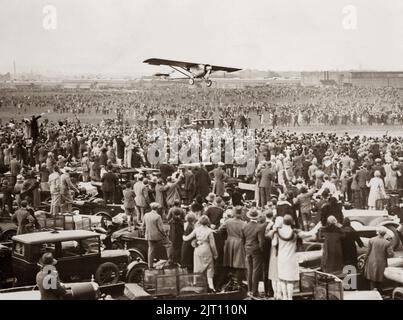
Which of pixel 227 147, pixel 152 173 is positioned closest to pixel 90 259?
pixel 152 173

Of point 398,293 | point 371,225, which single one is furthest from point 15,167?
point 398,293

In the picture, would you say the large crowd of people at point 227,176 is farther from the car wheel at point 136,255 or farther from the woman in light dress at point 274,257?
the car wheel at point 136,255

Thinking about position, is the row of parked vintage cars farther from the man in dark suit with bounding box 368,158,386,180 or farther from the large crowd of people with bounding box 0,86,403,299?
the man in dark suit with bounding box 368,158,386,180

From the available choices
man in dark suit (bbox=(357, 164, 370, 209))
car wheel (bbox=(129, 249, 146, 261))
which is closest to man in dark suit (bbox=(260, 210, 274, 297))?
car wheel (bbox=(129, 249, 146, 261))

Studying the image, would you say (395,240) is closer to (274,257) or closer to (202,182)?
(274,257)
